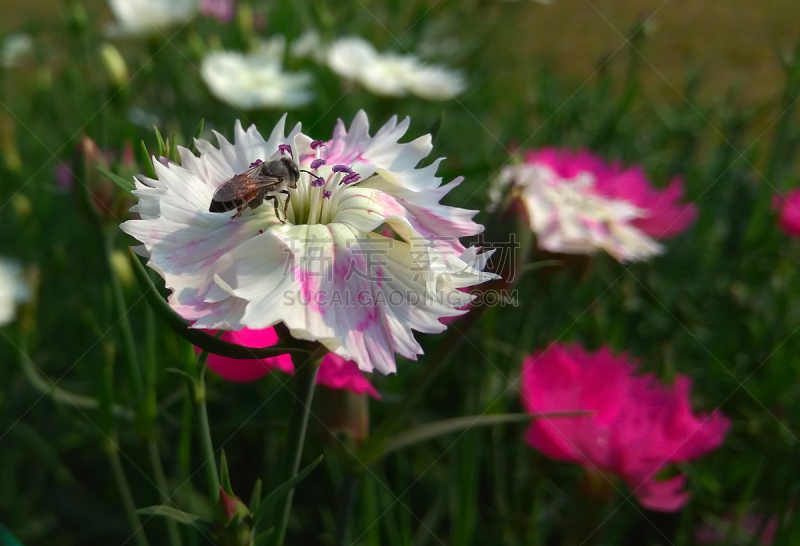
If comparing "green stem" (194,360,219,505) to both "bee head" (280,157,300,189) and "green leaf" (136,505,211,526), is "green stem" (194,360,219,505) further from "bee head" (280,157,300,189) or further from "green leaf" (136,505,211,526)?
"bee head" (280,157,300,189)

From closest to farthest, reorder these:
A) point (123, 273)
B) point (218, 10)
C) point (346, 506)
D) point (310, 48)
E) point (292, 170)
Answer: point (292, 170) < point (346, 506) < point (123, 273) < point (310, 48) < point (218, 10)

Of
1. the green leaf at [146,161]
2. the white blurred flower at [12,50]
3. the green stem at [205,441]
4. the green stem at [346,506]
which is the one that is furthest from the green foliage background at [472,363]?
the white blurred flower at [12,50]

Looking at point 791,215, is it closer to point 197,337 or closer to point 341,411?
point 341,411

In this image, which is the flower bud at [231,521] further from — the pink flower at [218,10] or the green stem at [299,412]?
the pink flower at [218,10]

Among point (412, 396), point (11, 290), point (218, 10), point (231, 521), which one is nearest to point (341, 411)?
point (412, 396)

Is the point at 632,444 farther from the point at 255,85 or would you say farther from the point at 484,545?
the point at 255,85

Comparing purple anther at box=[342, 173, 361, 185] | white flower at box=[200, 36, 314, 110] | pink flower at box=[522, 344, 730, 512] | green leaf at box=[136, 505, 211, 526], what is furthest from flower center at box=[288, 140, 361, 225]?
white flower at box=[200, 36, 314, 110]
